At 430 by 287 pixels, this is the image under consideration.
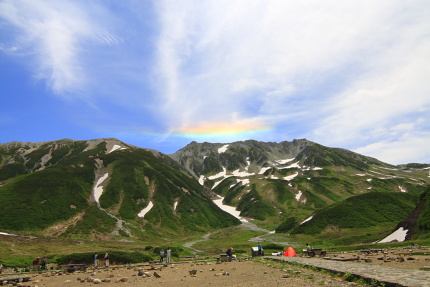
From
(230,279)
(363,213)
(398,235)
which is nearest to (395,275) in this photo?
(230,279)

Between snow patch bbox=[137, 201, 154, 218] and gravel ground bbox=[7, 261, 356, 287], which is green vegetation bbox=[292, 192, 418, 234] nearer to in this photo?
snow patch bbox=[137, 201, 154, 218]

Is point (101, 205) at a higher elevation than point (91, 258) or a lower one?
higher

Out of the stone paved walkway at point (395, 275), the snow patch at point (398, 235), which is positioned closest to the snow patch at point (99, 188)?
the snow patch at point (398, 235)

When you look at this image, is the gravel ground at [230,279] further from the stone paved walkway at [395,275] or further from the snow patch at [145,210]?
the snow patch at [145,210]

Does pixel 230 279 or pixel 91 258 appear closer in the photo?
pixel 230 279

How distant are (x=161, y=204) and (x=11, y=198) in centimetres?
7430

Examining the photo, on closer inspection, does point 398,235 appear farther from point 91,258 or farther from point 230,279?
point 91,258

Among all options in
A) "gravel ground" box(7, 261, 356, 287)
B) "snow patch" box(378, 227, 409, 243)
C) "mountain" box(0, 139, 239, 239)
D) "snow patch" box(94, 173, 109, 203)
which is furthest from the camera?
"snow patch" box(94, 173, 109, 203)

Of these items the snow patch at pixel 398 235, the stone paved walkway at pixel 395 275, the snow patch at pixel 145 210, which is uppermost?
the snow patch at pixel 145 210

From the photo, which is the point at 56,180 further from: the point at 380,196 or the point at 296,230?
the point at 380,196

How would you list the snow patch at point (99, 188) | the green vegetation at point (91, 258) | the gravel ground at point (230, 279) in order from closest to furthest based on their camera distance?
1. the gravel ground at point (230, 279)
2. the green vegetation at point (91, 258)
3. the snow patch at point (99, 188)

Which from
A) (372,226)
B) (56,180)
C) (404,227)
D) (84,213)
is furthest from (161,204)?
(404,227)

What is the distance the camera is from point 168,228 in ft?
475

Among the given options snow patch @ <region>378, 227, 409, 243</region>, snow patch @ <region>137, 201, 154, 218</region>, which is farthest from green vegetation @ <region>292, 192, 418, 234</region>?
snow patch @ <region>137, 201, 154, 218</region>
